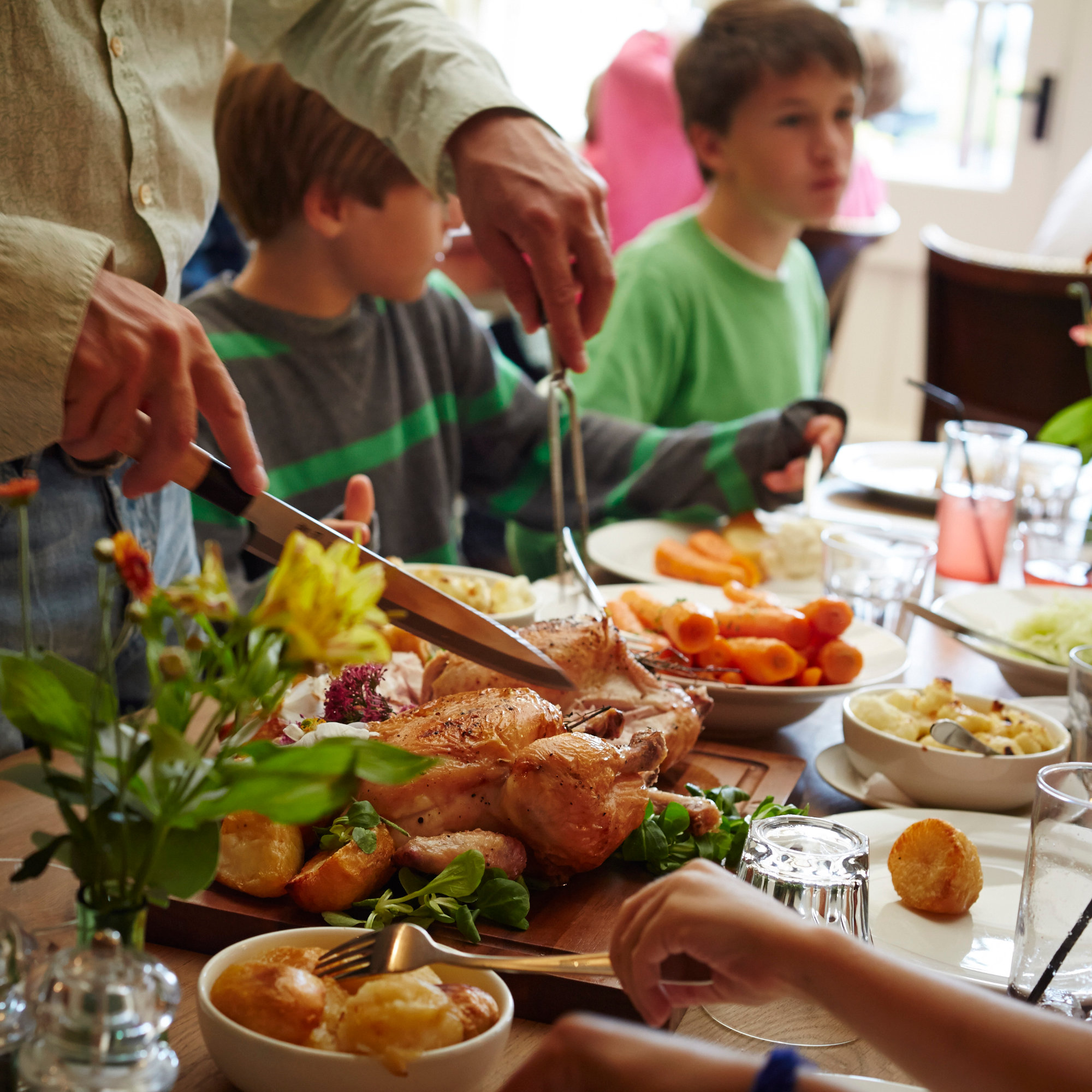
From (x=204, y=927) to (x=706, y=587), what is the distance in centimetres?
102

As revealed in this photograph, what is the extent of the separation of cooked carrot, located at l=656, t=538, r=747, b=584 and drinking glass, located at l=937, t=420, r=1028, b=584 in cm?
A: 41

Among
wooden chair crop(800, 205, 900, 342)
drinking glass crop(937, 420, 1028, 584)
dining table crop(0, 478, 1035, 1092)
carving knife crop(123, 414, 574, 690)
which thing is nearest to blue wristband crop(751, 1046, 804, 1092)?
dining table crop(0, 478, 1035, 1092)

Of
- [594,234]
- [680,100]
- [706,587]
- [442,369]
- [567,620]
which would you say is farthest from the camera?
[680,100]

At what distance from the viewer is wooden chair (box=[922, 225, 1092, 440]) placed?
3242mm

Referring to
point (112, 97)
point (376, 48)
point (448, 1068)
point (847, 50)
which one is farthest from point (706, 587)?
point (847, 50)

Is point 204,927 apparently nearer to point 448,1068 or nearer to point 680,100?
point 448,1068

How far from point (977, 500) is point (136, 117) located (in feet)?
4.62

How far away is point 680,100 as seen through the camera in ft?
9.96

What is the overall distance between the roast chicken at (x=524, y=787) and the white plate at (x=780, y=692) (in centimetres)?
32

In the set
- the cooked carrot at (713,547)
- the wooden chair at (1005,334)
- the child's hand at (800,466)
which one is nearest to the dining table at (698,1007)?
the cooked carrot at (713,547)

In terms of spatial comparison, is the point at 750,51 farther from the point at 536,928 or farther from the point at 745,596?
the point at 536,928

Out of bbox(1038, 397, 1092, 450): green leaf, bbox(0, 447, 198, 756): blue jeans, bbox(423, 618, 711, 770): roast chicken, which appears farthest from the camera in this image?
bbox(1038, 397, 1092, 450): green leaf

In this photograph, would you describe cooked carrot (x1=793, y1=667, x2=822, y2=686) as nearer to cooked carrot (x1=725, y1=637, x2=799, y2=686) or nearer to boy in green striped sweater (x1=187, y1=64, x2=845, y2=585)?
cooked carrot (x1=725, y1=637, x2=799, y2=686)

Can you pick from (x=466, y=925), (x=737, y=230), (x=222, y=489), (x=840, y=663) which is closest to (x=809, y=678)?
(x=840, y=663)
